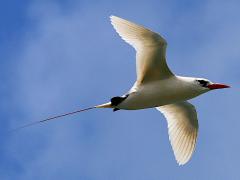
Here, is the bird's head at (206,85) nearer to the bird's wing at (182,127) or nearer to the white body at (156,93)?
the white body at (156,93)

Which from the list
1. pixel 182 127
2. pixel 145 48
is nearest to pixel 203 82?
pixel 145 48

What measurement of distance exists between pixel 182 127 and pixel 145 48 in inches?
129

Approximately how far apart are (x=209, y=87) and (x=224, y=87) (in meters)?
0.42

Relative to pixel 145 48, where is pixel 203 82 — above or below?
below

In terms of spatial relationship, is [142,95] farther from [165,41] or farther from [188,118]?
[188,118]

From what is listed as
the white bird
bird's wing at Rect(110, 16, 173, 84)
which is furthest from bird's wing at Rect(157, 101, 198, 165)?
bird's wing at Rect(110, 16, 173, 84)

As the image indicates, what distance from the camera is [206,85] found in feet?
60.1

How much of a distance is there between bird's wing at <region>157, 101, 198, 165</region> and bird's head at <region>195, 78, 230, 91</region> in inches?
59.2

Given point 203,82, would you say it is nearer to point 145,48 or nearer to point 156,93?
point 156,93

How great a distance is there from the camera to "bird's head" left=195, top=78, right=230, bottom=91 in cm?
1820

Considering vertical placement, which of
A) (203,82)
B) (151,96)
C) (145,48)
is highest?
(145,48)

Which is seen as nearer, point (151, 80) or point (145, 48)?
point (145, 48)

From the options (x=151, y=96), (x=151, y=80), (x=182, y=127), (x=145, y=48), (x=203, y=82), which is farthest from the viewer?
(x=182, y=127)

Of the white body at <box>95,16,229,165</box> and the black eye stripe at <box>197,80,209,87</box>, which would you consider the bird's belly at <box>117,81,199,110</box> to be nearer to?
the white body at <box>95,16,229,165</box>
